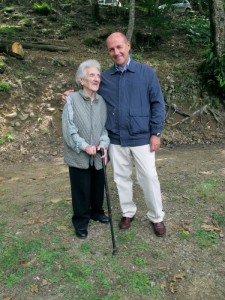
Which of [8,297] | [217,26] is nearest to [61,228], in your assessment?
[8,297]

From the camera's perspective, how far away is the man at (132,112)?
13.2ft

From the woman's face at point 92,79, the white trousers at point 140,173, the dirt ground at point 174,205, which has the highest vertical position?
the woman's face at point 92,79

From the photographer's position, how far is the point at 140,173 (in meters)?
4.30

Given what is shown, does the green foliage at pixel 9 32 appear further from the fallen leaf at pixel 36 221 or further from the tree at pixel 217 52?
the fallen leaf at pixel 36 221

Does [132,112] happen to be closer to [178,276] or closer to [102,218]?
A: [102,218]

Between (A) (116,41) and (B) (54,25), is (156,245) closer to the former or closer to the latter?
(A) (116,41)

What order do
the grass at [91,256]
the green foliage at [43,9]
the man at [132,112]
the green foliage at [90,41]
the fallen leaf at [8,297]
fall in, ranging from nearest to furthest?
the fallen leaf at [8,297], the grass at [91,256], the man at [132,112], the green foliage at [90,41], the green foliage at [43,9]

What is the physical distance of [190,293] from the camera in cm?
374

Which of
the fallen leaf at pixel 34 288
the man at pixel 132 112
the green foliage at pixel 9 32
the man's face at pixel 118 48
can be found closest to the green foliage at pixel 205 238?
the man at pixel 132 112

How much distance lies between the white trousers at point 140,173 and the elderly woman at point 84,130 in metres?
0.22

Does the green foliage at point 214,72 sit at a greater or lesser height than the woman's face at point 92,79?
lesser

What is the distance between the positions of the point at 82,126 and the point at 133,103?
0.62 meters

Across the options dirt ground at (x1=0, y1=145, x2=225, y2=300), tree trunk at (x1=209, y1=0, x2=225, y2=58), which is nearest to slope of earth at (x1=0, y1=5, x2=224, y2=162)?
dirt ground at (x1=0, y1=145, x2=225, y2=300)

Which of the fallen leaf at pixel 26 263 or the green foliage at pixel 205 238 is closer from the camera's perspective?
the fallen leaf at pixel 26 263
